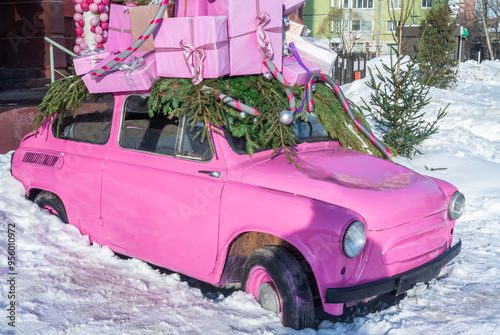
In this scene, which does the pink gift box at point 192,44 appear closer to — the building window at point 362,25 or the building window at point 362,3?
the building window at point 362,25

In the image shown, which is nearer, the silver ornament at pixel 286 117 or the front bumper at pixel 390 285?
the front bumper at pixel 390 285

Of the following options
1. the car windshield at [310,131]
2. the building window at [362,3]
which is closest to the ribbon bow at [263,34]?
the car windshield at [310,131]

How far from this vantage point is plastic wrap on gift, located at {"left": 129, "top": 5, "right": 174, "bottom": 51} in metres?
4.71

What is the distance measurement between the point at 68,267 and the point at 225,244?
1.46 meters

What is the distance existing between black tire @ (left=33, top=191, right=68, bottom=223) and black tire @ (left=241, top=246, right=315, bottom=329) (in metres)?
2.39

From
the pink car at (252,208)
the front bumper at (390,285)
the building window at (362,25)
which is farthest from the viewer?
the building window at (362,25)

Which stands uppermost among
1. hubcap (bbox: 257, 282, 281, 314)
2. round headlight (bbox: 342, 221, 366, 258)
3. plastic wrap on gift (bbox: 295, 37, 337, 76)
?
plastic wrap on gift (bbox: 295, 37, 337, 76)

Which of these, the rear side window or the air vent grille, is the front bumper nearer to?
the rear side window

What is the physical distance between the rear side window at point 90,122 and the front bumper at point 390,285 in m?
2.48

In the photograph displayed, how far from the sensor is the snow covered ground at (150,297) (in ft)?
12.7

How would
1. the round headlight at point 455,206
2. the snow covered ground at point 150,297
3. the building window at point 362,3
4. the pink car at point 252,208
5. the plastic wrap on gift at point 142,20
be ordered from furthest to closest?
1. the building window at point 362,3
2. the plastic wrap on gift at point 142,20
3. the round headlight at point 455,206
4. the snow covered ground at point 150,297
5. the pink car at point 252,208

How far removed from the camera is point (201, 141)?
4.30 meters

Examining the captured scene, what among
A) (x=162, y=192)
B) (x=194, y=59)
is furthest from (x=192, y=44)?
(x=162, y=192)

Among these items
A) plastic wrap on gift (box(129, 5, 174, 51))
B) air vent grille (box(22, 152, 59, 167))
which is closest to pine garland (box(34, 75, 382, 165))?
plastic wrap on gift (box(129, 5, 174, 51))
